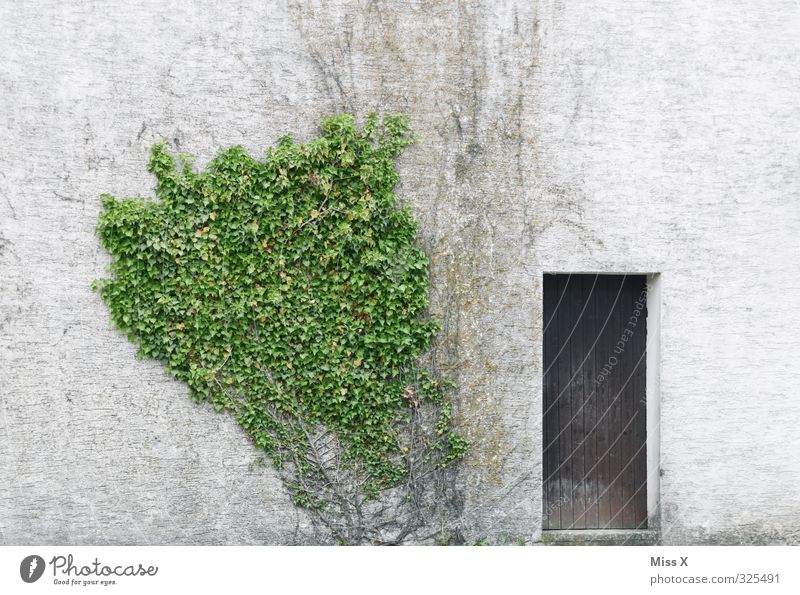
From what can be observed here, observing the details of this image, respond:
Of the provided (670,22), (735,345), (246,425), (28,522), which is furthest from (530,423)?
(28,522)

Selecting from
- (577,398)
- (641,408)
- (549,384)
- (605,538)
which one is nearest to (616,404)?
(641,408)

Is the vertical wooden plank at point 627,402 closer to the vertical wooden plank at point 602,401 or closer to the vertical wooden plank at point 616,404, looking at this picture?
the vertical wooden plank at point 616,404

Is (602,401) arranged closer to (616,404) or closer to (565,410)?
(616,404)

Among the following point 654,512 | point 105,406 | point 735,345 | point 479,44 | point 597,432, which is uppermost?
point 479,44

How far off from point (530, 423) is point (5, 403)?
13.0 ft

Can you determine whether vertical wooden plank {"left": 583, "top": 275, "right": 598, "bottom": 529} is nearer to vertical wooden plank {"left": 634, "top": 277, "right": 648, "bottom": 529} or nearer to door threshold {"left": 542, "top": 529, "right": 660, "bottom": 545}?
door threshold {"left": 542, "top": 529, "right": 660, "bottom": 545}

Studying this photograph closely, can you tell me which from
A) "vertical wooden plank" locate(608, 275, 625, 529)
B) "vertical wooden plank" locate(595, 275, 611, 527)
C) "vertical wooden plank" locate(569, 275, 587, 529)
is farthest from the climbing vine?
"vertical wooden plank" locate(608, 275, 625, 529)

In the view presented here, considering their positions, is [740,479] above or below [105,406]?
below

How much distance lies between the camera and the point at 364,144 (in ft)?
17.7

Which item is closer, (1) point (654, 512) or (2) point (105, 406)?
(2) point (105, 406)

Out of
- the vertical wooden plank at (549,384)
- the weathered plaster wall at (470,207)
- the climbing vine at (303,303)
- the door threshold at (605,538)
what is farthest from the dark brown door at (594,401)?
the climbing vine at (303,303)

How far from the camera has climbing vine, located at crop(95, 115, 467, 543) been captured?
5293 mm

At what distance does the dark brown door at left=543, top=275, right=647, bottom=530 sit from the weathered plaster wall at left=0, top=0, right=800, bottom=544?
27 cm

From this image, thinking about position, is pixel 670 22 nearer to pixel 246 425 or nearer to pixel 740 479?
pixel 740 479
